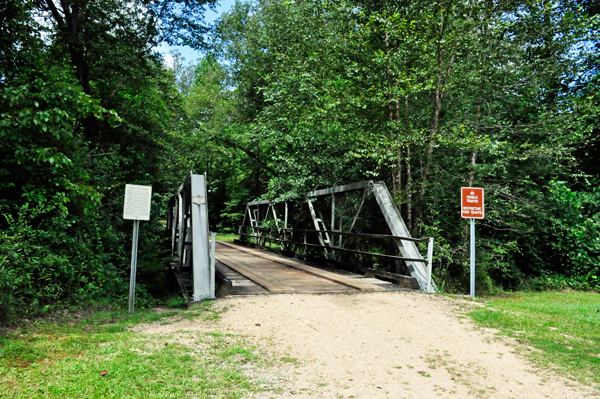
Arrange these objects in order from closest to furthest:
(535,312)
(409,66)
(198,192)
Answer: (535,312) → (198,192) → (409,66)

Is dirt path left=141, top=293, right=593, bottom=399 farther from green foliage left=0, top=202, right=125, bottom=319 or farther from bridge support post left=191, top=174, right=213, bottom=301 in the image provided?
green foliage left=0, top=202, right=125, bottom=319

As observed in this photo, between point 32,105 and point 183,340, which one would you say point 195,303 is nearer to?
point 183,340

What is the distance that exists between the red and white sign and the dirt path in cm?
190

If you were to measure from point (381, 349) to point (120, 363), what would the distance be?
9.09 ft

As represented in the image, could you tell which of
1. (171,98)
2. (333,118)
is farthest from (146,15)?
(333,118)

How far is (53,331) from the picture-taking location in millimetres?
5340

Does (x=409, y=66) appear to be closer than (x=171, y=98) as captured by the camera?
Yes

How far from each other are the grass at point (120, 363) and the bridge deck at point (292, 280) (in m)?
2.66

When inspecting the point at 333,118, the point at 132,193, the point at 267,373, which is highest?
the point at 333,118

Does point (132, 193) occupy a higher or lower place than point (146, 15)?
lower

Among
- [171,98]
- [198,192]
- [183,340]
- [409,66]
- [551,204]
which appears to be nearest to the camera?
[183,340]

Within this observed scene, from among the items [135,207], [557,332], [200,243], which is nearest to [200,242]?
[200,243]

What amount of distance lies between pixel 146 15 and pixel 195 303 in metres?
9.51

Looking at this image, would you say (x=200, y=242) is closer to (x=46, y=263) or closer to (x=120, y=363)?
(x=46, y=263)
